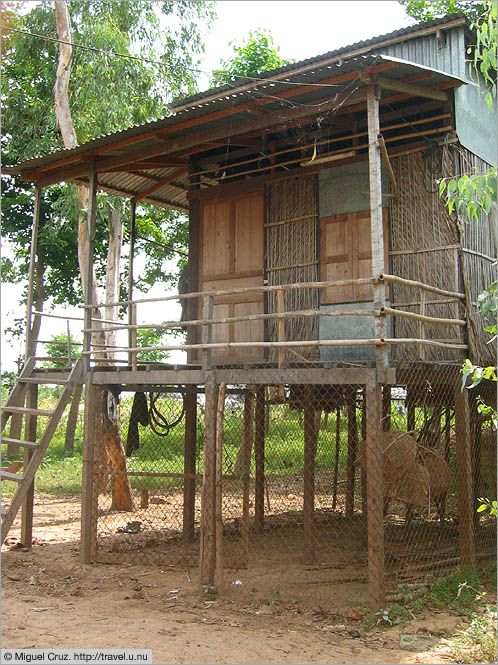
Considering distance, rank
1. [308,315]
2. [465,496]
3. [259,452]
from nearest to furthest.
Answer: [308,315], [465,496], [259,452]

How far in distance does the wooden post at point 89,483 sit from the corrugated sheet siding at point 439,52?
6.26 m

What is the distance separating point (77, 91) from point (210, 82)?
15.0 ft

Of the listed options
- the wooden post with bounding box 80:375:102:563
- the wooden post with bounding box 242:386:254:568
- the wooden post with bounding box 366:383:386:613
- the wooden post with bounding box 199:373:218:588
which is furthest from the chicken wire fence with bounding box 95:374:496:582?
the wooden post with bounding box 366:383:386:613

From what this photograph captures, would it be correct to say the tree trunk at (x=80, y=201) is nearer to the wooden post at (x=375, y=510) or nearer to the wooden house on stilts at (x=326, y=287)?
the wooden house on stilts at (x=326, y=287)

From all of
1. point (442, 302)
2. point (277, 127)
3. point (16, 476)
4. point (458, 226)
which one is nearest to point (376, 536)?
point (442, 302)

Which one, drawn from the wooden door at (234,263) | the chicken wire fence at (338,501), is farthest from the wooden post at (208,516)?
the wooden door at (234,263)

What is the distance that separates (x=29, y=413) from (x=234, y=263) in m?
3.65

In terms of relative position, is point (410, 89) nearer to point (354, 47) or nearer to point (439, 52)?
point (439, 52)

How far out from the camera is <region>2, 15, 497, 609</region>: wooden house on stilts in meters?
7.90

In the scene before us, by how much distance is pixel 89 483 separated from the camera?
31.8 feet

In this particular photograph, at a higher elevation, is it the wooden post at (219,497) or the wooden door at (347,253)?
the wooden door at (347,253)

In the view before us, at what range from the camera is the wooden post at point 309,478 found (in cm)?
949

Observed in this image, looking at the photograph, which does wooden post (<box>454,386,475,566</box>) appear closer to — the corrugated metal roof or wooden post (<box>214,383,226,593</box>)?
wooden post (<box>214,383,226,593</box>)

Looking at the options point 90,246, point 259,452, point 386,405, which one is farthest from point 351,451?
point 90,246
